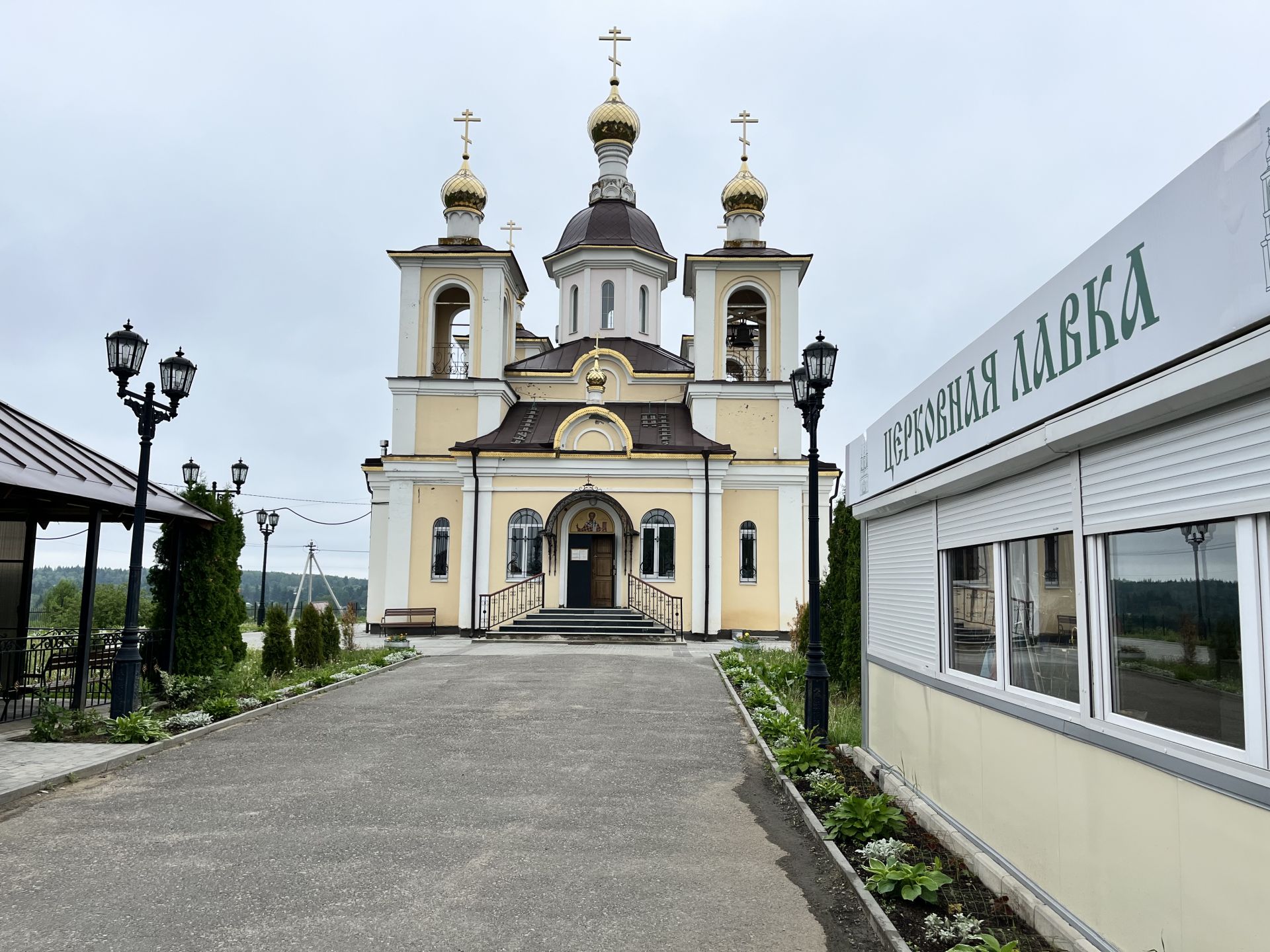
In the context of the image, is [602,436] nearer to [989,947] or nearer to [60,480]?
[60,480]

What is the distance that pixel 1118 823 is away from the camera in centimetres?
379

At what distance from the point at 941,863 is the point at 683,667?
35.4 ft

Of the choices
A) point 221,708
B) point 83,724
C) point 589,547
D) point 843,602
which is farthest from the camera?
point 589,547

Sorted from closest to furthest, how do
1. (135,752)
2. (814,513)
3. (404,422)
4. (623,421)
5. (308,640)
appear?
Answer: (135,752) → (814,513) → (308,640) → (623,421) → (404,422)

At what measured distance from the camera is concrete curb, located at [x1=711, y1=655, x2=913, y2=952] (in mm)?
4305

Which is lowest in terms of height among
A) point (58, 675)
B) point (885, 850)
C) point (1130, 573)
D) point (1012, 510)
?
point (885, 850)

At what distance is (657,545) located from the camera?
23.8 m

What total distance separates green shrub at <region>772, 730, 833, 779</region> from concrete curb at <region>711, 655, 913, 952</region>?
2.9 inches

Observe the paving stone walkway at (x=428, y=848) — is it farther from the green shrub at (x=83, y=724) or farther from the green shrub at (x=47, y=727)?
the green shrub at (x=47, y=727)

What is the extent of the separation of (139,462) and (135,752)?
3.27 metres

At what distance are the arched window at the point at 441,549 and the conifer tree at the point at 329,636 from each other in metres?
7.64

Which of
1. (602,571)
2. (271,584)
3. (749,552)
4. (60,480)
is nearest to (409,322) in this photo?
(602,571)

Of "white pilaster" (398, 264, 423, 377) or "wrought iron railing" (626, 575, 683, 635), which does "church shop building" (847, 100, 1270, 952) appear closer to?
"wrought iron railing" (626, 575, 683, 635)

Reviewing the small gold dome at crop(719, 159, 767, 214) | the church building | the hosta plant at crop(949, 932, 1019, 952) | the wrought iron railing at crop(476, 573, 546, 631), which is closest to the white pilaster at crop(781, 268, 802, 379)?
the church building
